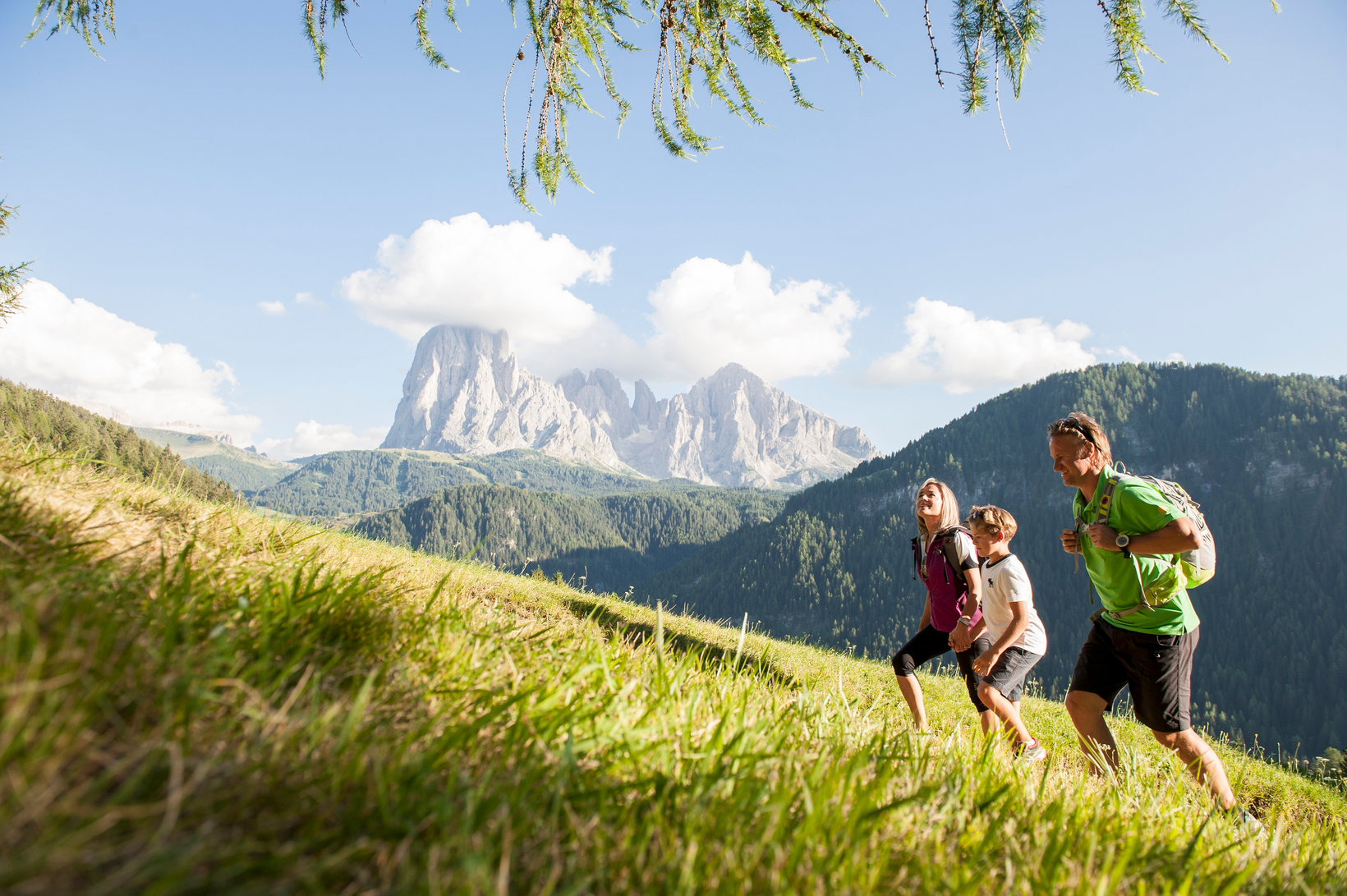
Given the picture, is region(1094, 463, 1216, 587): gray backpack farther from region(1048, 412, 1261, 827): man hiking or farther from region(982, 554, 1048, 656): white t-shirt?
region(982, 554, 1048, 656): white t-shirt

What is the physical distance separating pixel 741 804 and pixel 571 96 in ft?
17.2

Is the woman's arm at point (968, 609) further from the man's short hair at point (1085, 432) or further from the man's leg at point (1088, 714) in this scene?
the man's short hair at point (1085, 432)

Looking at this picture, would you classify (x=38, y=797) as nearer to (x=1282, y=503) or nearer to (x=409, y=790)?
(x=409, y=790)

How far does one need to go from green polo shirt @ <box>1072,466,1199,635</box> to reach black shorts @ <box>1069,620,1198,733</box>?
95mm

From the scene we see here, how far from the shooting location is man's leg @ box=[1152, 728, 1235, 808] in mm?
3939

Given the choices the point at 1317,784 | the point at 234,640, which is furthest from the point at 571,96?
the point at 1317,784

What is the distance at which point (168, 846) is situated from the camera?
964 millimetres

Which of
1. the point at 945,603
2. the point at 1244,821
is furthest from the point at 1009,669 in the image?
the point at 1244,821

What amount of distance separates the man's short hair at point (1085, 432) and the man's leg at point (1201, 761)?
212 centimetres

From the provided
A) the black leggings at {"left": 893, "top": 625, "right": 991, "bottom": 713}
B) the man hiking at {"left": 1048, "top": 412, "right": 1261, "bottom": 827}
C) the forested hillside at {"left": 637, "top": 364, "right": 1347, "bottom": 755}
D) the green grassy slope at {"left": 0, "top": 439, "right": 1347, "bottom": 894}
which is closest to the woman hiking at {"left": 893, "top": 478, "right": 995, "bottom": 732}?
the black leggings at {"left": 893, "top": 625, "right": 991, "bottom": 713}

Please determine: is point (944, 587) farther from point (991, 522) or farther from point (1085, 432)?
point (1085, 432)

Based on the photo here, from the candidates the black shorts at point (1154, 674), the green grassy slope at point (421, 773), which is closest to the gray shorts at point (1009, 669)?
the black shorts at point (1154, 674)

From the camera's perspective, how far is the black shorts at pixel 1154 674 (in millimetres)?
4480

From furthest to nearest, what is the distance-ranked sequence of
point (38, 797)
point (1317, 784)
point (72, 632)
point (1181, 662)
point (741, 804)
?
point (1317, 784), point (1181, 662), point (741, 804), point (72, 632), point (38, 797)
